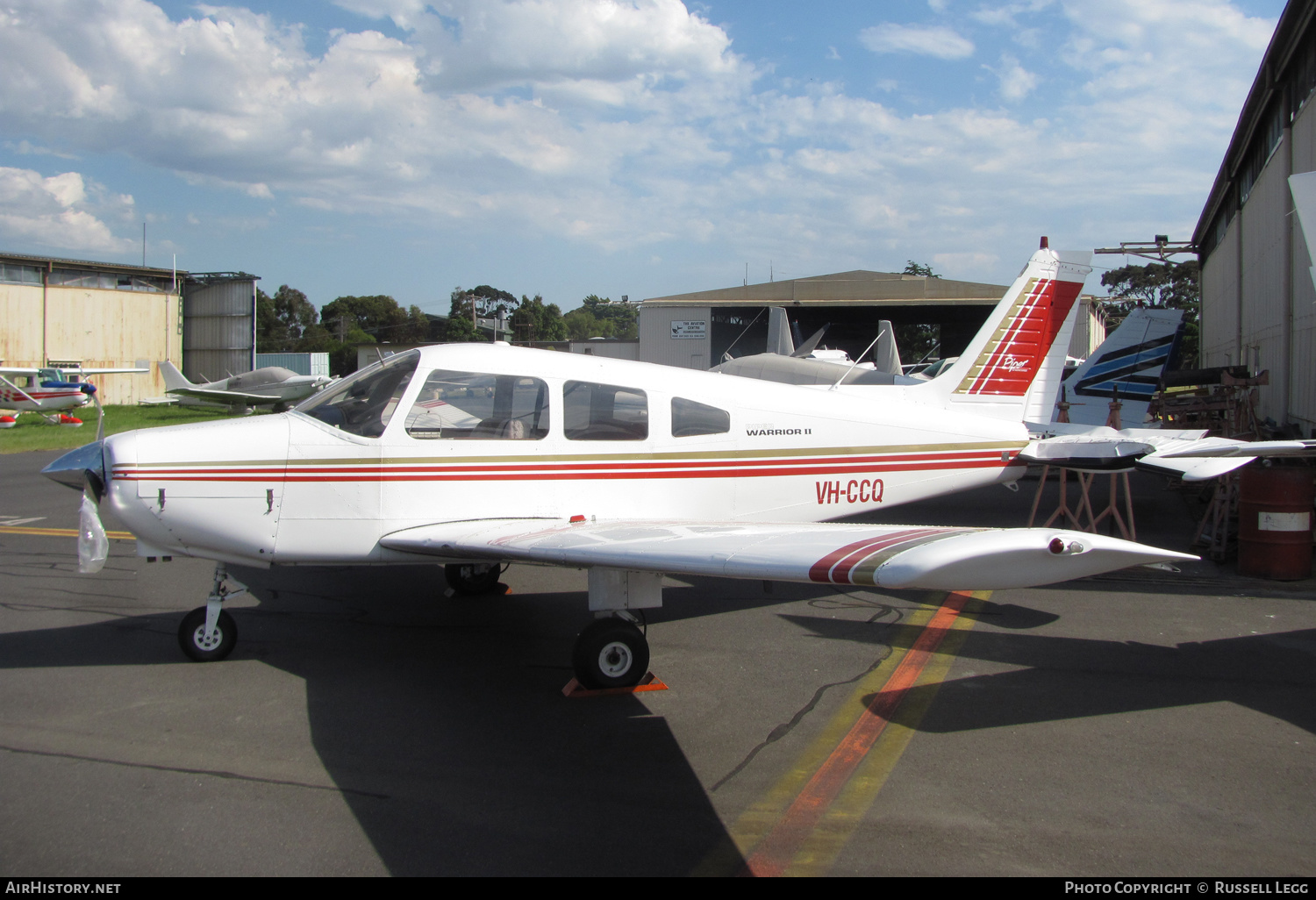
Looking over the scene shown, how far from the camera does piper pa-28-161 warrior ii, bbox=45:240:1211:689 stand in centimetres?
496

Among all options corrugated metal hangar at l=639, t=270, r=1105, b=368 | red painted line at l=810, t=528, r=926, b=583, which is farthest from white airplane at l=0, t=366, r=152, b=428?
red painted line at l=810, t=528, r=926, b=583

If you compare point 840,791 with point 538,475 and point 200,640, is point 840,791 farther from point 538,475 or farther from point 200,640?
point 200,640

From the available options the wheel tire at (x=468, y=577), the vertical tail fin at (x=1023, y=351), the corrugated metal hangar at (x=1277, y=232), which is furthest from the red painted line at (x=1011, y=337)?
the wheel tire at (x=468, y=577)

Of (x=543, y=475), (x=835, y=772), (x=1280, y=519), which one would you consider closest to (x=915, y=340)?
(x=1280, y=519)

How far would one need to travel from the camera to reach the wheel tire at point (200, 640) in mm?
5516

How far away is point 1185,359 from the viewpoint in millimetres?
57531

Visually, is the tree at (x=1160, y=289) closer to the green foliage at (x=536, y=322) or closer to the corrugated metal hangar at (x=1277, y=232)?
the corrugated metal hangar at (x=1277, y=232)

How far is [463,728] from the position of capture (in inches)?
176

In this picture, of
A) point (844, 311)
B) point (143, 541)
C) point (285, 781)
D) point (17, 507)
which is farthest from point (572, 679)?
point (844, 311)

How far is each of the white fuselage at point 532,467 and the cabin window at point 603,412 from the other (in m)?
0.03

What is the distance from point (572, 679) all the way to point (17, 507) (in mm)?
11389

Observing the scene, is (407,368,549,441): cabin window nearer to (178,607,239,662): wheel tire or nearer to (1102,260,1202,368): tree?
(178,607,239,662): wheel tire

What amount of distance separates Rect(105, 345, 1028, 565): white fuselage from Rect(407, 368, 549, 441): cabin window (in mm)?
22

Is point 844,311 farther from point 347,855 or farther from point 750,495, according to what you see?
point 347,855
